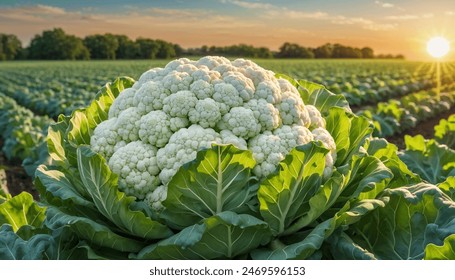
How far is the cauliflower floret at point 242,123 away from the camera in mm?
3186

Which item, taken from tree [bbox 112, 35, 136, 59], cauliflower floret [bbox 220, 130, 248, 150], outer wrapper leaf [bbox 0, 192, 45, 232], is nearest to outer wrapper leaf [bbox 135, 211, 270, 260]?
cauliflower floret [bbox 220, 130, 248, 150]

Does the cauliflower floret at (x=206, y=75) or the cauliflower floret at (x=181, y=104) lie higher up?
the cauliflower floret at (x=206, y=75)

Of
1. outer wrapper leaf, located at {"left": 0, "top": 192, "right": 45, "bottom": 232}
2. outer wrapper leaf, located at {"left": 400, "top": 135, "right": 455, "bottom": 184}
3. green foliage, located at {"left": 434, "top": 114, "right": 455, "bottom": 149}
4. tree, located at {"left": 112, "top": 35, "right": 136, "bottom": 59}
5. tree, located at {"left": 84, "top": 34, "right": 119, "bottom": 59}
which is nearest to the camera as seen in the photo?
outer wrapper leaf, located at {"left": 0, "top": 192, "right": 45, "bottom": 232}

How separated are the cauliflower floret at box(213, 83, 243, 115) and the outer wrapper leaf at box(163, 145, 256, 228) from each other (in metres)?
0.49

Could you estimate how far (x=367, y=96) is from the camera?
20.1 metres

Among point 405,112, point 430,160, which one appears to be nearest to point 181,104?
point 430,160

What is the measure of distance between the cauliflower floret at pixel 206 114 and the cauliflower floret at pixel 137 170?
0.33 metres

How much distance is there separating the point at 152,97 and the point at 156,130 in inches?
10.5

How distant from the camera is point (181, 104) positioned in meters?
3.26

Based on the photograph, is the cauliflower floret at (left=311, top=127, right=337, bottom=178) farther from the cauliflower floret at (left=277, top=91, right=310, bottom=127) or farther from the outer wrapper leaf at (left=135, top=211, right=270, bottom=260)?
the outer wrapper leaf at (left=135, top=211, right=270, bottom=260)

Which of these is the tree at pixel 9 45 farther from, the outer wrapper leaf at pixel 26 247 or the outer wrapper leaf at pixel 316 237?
the outer wrapper leaf at pixel 316 237

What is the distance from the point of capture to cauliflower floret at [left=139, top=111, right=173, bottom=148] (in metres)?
3.25

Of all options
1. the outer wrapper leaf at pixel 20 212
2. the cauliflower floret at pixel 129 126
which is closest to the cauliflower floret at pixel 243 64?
the cauliflower floret at pixel 129 126
